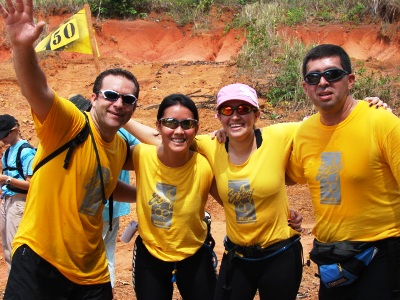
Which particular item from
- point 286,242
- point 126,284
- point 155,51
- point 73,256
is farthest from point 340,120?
point 155,51

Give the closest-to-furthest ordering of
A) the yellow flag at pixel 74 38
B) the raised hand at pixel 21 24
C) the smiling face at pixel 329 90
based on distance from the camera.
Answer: the raised hand at pixel 21 24 → the smiling face at pixel 329 90 → the yellow flag at pixel 74 38

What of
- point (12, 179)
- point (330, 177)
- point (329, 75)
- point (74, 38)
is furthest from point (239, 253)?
point (74, 38)

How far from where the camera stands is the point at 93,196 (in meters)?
3.10

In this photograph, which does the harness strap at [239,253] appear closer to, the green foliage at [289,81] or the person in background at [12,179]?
the person in background at [12,179]

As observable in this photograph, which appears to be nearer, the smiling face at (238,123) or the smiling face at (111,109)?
the smiling face at (111,109)

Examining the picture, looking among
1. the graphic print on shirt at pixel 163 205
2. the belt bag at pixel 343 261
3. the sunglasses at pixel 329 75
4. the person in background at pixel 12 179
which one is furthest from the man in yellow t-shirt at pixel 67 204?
the person in background at pixel 12 179

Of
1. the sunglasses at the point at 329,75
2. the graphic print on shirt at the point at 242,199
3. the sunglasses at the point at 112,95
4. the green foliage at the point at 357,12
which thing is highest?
the green foliage at the point at 357,12

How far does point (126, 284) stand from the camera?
602 cm

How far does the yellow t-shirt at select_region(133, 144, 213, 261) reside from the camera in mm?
3475

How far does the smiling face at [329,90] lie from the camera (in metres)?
3.00

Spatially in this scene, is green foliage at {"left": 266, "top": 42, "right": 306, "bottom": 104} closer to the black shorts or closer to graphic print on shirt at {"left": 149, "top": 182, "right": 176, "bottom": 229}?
graphic print on shirt at {"left": 149, "top": 182, "right": 176, "bottom": 229}

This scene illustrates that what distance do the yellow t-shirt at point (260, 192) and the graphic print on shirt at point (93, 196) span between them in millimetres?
797

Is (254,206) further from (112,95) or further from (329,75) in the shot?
(112,95)

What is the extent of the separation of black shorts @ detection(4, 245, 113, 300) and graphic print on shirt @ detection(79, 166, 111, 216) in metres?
0.38
